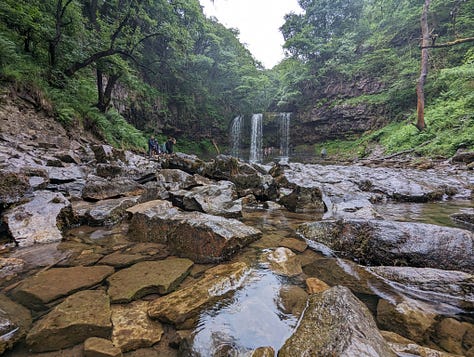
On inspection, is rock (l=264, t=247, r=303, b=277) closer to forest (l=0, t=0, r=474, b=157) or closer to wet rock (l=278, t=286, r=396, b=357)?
wet rock (l=278, t=286, r=396, b=357)

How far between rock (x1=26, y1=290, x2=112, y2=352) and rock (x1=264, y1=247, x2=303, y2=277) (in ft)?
4.30

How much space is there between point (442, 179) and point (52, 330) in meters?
8.87

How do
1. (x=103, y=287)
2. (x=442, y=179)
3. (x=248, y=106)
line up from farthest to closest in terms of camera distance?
(x=248, y=106)
(x=442, y=179)
(x=103, y=287)

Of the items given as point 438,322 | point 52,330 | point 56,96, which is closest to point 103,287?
point 52,330

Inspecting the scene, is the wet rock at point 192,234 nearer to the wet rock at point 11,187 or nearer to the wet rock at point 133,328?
the wet rock at point 133,328

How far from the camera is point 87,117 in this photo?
10.1 metres

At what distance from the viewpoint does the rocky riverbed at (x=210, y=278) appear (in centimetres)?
121

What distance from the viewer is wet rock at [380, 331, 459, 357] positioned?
3.67ft

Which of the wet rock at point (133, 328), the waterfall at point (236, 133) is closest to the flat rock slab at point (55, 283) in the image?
the wet rock at point (133, 328)

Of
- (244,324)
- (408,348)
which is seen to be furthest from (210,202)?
(408,348)

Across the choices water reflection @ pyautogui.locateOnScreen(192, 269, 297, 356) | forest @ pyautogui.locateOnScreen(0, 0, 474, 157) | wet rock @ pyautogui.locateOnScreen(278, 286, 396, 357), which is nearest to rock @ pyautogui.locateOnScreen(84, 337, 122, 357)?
water reflection @ pyautogui.locateOnScreen(192, 269, 297, 356)

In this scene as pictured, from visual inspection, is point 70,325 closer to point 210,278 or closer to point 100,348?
point 100,348

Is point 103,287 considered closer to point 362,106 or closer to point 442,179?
point 442,179

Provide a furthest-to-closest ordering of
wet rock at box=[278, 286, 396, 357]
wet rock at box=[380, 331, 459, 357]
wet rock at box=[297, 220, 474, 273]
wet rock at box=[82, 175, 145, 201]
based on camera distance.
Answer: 1. wet rock at box=[82, 175, 145, 201]
2. wet rock at box=[297, 220, 474, 273]
3. wet rock at box=[380, 331, 459, 357]
4. wet rock at box=[278, 286, 396, 357]
